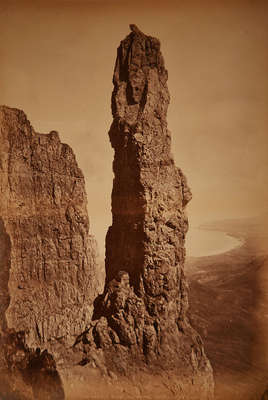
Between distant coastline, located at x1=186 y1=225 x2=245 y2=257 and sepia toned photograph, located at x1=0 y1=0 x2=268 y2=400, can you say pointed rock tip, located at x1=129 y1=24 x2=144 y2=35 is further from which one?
distant coastline, located at x1=186 y1=225 x2=245 y2=257

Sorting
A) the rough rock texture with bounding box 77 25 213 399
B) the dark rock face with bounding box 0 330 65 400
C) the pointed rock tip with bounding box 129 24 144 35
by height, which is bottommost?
the dark rock face with bounding box 0 330 65 400

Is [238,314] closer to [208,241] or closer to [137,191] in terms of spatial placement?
[208,241]

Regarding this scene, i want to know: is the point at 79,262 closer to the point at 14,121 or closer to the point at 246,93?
the point at 14,121

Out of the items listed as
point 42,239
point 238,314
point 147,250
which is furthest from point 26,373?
point 238,314

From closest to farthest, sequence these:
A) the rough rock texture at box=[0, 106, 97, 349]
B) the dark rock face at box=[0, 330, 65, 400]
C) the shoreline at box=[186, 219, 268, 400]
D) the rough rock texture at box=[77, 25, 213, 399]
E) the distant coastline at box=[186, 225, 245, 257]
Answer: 1. the rough rock texture at box=[77, 25, 213, 399]
2. the dark rock face at box=[0, 330, 65, 400]
3. the shoreline at box=[186, 219, 268, 400]
4. the distant coastline at box=[186, 225, 245, 257]
5. the rough rock texture at box=[0, 106, 97, 349]

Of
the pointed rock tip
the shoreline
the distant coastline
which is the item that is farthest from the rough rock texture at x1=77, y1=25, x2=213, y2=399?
the distant coastline

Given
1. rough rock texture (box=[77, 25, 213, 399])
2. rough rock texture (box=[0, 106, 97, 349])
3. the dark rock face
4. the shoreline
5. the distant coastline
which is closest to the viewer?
rough rock texture (box=[77, 25, 213, 399])
